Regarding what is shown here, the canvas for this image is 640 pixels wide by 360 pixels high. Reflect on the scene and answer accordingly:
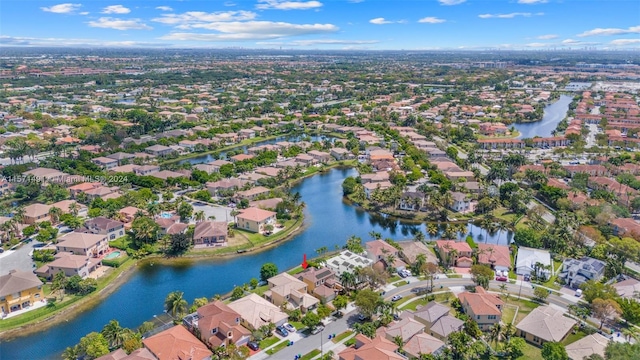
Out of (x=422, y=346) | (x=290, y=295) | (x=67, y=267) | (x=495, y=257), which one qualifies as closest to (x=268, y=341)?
(x=290, y=295)

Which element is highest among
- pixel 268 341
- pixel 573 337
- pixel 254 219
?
pixel 254 219

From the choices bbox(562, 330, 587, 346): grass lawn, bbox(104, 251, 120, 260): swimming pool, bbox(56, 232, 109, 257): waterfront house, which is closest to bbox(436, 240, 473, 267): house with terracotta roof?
bbox(562, 330, 587, 346): grass lawn

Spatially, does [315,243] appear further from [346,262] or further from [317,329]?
[317,329]

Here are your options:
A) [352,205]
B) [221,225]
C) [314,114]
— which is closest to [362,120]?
[314,114]

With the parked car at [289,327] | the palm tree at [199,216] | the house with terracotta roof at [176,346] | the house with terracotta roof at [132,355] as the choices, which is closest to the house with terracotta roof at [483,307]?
the parked car at [289,327]

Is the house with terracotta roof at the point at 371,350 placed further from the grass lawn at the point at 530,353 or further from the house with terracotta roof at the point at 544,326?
the house with terracotta roof at the point at 544,326
